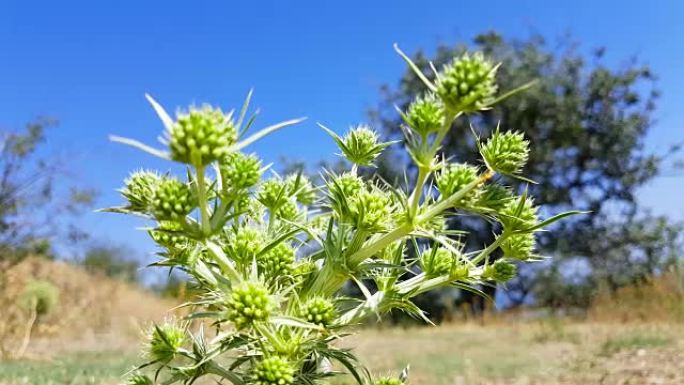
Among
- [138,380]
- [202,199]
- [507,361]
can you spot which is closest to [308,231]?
[202,199]

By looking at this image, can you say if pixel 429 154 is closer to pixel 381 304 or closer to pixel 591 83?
pixel 381 304

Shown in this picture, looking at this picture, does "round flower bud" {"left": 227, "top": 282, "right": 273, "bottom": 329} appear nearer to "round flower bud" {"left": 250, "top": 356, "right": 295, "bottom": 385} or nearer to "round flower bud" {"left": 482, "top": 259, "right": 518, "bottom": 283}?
"round flower bud" {"left": 250, "top": 356, "right": 295, "bottom": 385}

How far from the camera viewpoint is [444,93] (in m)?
1.04

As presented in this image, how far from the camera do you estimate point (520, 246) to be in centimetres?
142

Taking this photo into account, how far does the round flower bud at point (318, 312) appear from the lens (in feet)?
3.88

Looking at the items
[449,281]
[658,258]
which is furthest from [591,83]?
[449,281]

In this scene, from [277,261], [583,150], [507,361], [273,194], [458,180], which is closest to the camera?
[458,180]

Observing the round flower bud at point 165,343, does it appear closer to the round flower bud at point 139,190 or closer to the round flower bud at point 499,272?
the round flower bud at point 139,190

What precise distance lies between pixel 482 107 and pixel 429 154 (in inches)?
4.8

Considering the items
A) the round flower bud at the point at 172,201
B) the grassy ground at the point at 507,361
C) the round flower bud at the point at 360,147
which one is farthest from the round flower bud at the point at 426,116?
the grassy ground at the point at 507,361

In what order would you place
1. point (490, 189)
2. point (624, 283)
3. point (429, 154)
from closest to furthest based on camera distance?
1. point (429, 154)
2. point (490, 189)
3. point (624, 283)

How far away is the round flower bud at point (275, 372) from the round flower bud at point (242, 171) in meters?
0.31

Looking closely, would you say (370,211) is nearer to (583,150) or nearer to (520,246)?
(520,246)

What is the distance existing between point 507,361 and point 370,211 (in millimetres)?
5301
